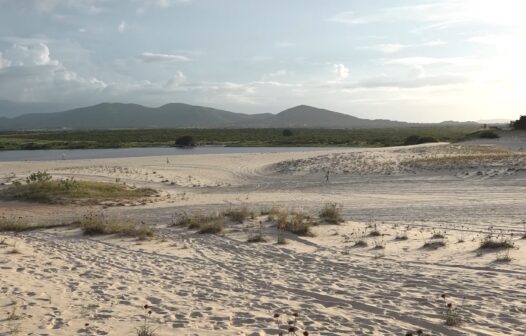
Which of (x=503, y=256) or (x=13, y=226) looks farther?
(x=13, y=226)

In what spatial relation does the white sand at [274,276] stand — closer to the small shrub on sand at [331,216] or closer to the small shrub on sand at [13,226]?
the small shrub on sand at [331,216]

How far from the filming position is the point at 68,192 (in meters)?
21.5

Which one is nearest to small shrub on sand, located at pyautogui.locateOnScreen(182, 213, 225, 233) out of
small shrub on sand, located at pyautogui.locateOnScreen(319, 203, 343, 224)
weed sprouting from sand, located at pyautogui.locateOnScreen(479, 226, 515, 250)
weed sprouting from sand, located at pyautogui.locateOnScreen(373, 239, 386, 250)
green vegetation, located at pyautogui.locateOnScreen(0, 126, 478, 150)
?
small shrub on sand, located at pyautogui.locateOnScreen(319, 203, 343, 224)

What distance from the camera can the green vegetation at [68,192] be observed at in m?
20.9

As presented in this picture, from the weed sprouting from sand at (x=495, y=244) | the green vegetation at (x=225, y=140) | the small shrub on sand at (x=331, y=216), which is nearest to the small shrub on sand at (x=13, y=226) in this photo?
the small shrub on sand at (x=331, y=216)

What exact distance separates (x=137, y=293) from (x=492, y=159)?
1064 inches

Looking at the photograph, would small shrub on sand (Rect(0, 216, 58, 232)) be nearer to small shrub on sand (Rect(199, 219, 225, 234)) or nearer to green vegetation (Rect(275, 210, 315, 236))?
small shrub on sand (Rect(199, 219, 225, 234))

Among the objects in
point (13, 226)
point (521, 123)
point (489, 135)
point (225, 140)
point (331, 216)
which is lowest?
point (13, 226)

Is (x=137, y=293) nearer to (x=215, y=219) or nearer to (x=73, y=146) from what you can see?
(x=215, y=219)

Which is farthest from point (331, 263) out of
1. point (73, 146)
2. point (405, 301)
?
point (73, 146)

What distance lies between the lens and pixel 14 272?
351 inches

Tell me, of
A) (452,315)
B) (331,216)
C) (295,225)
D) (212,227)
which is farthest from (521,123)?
(452,315)

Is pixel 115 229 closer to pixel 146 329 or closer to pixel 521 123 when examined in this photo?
pixel 146 329

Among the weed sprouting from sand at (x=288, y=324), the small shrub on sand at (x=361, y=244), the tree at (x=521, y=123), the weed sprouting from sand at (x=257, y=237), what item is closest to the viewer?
the weed sprouting from sand at (x=288, y=324)
